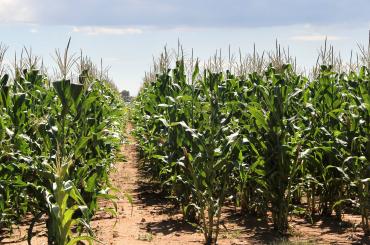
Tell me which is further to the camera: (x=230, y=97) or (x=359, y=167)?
(x=230, y=97)

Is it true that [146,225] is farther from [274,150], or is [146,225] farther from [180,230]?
[274,150]

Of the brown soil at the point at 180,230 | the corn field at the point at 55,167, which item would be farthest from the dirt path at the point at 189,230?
the corn field at the point at 55,167

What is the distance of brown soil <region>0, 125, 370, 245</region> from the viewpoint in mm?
6965

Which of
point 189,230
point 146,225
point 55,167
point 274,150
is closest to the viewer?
A: point 55,167

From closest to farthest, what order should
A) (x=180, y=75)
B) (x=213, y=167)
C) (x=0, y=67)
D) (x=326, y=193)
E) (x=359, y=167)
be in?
1. (x=213, y=167)
2. (x=359, y=167)
3. (x=0, y=67)
4. (x=326, y=193)
5. (x=180, y=75)

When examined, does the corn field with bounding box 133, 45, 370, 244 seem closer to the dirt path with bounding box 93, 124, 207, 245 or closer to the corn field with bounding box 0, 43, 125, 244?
the dirt path with bounding box 93, 124, 207, 245

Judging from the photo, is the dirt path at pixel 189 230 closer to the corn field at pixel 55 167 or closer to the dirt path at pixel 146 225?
the dirt path at pixel 146 225

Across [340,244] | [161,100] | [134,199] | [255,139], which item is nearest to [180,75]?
[161,100]

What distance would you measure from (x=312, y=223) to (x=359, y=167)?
1250 mm

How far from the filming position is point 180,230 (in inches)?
303

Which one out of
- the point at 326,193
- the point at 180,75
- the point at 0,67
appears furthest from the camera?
the point at 180,75

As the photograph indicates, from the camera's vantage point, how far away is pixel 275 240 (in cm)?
684

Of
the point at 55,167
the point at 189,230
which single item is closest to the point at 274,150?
the point at 189,230

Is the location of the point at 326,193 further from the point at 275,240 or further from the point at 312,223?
the point at 275,240
